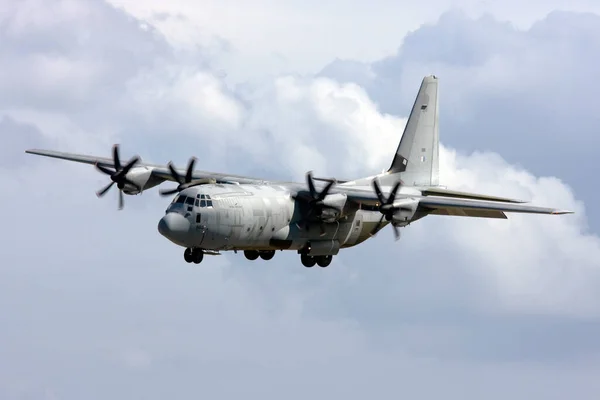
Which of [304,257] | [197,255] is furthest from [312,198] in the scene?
[197,255]

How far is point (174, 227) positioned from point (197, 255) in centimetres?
282

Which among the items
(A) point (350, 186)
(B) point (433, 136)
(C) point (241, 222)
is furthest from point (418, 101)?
(C) point (241, 222)

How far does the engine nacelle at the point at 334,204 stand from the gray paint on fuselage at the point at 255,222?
0.83 meters

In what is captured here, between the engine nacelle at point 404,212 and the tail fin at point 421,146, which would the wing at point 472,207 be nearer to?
the engine nacelle at point 404,212

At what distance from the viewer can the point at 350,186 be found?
51094 millimetres

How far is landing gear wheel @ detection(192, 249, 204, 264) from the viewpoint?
148ft

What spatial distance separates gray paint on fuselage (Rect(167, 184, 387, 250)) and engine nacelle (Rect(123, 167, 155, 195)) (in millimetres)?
5842

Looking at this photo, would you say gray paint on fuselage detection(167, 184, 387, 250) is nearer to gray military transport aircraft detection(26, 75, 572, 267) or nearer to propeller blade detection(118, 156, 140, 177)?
gray military transport aircraft detection(26, 75, 572, 267)

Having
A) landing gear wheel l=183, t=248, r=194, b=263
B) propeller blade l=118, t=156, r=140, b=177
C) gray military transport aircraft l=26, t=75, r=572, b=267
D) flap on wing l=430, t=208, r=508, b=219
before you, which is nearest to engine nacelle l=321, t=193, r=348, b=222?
gray military transport aircraft l=26, t=75, r=572, b=267

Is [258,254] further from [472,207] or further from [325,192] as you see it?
[472,207]

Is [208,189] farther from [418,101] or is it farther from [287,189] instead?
[418,101]

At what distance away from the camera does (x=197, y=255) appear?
45.0m

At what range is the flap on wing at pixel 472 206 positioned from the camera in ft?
149

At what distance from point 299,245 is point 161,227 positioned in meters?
7.69
